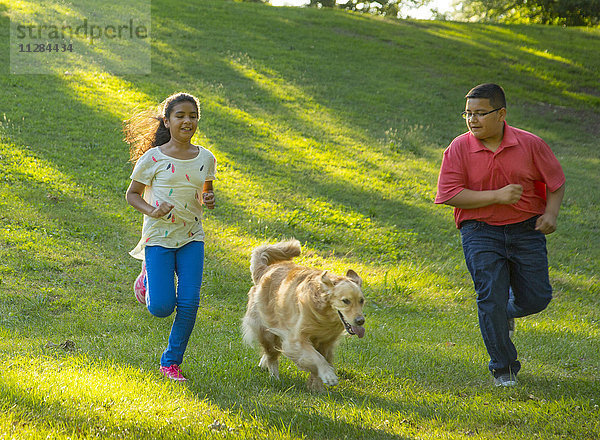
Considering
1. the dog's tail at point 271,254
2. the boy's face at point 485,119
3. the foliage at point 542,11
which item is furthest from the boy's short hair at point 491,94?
the foliage at point 542,11

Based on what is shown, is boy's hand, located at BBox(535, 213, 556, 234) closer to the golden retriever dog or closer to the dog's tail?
the golden retriever dog

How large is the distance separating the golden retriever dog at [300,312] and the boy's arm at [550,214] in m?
1.66

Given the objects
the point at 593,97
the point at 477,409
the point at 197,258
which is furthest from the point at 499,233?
the point at 593,97

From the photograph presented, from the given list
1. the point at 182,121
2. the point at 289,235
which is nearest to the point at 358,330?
the point at 182,121

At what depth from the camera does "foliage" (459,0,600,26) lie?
28.8 meters

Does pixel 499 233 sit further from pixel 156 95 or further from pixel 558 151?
pixel 558 151

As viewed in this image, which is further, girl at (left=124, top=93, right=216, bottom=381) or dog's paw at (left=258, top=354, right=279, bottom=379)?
dog's paw at (left=258, top=354, right=279, bottom=379)

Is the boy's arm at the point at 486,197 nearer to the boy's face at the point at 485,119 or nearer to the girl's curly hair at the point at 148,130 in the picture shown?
the boy's face at the point at 485,119

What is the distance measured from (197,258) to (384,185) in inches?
414

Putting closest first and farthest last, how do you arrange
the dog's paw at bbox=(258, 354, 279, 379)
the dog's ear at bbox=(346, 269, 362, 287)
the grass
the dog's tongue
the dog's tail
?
1. the grass
2. the dog's tongue
3. the dog's ear at bbox=(346, 269, 362, 287)
4. the dog's paw at bbox=(258, 354, 279, 379)
5. the dog's tail

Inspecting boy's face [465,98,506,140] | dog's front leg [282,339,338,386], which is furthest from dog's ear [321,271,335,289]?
boy's face [465,98,506,140]

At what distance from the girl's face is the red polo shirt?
219 cm

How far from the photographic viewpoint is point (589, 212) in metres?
14.6

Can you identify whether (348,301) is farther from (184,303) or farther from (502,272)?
(502,272)
